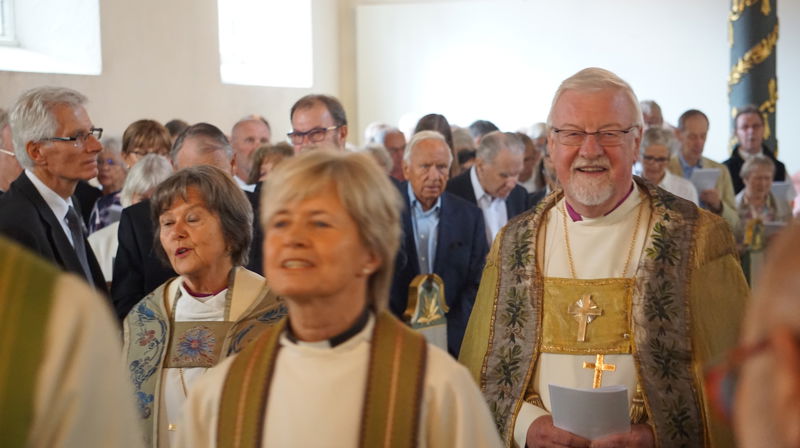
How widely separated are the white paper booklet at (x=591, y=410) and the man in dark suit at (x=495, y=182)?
3.94 meters

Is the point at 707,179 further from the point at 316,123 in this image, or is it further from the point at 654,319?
the point at 654,319

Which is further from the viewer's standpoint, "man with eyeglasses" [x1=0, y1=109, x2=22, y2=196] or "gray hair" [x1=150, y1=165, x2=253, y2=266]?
"man with eyeglasses" [x1=0, y1=109, x2=22, y2=196]

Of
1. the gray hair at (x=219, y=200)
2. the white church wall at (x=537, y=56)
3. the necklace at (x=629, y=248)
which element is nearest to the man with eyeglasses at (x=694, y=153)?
the necklace at (x=629, y=248)

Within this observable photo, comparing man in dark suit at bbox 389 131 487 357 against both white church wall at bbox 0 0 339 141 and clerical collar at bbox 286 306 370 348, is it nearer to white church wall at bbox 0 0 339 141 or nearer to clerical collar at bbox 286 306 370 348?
clerical collar at bbox 286 306 370 348

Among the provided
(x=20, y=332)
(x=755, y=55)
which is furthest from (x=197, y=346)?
(x=755, y=55)

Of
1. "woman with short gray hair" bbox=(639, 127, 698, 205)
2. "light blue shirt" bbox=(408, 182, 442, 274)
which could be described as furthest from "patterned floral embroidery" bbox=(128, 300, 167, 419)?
"woman with short gray hair" bbox=(639, 127, 698, 205)

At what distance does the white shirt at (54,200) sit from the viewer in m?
4.62

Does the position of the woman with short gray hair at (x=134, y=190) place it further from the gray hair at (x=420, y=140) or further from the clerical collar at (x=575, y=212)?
the clerical collar at (x=575, y=212)

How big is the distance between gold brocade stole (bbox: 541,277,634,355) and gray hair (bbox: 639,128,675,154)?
387 cm

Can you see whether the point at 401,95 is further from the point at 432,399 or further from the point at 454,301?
the point at 432,399

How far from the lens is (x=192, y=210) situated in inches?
151

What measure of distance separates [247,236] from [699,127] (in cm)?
640

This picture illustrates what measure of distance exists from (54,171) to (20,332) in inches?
129

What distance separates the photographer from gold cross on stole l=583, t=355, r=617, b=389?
12.2ft
